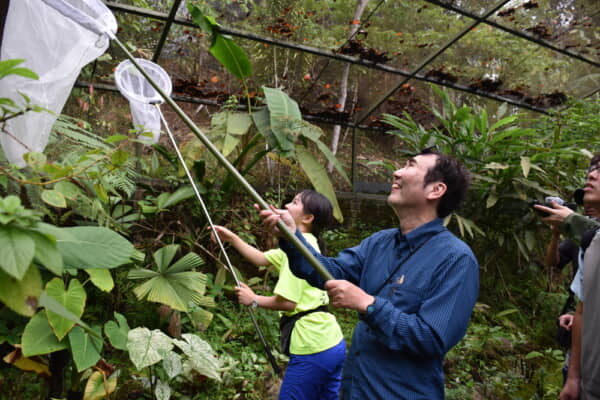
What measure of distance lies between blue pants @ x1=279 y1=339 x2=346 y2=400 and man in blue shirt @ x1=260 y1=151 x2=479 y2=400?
0.45 meters

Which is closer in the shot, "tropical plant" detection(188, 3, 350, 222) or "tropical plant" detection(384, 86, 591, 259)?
"tropical plant" detection(188, 3, 350, 222)

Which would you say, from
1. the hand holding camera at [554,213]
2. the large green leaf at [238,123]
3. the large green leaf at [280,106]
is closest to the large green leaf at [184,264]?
the large green leaf at [238,123]

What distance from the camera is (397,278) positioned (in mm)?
1162

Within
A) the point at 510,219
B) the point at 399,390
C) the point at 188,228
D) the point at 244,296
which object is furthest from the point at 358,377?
the point at 510,219

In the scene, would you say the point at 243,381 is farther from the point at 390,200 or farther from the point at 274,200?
the point at 274,200

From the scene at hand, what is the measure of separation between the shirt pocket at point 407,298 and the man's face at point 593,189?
95 centimetres

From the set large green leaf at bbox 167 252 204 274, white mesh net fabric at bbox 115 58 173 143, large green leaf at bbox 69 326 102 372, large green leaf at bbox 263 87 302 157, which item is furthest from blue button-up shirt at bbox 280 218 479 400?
large green leaf at bbox 263 87 302 157

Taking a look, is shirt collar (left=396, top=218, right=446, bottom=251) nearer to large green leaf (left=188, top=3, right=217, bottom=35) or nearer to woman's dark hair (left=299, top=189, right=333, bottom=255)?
woman's dark hair (left=299, top=189, right=333, bottom=255)

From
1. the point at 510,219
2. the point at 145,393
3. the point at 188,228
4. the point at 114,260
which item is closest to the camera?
the point at 114,260

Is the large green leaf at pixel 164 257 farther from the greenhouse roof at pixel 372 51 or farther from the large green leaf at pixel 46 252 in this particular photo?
the greenhouse roof at pixel 372 51

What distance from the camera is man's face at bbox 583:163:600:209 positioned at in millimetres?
1487

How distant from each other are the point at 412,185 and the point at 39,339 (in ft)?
4.22

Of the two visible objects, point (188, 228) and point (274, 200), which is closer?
point (188, 228)

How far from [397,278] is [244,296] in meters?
0.84
